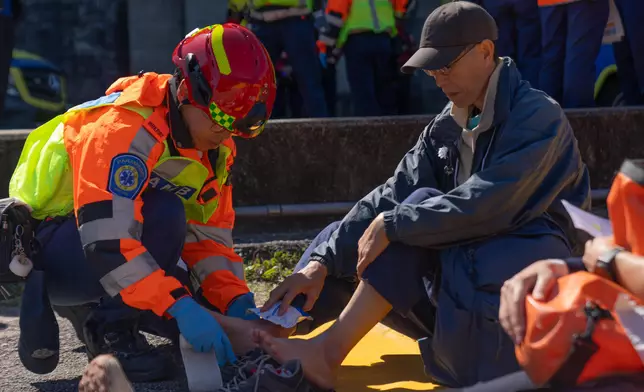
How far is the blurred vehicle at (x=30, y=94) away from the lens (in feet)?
31.9

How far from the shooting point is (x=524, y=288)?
253 cm

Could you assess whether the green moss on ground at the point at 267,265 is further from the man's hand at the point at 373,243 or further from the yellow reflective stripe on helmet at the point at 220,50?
the yellow reflective stripe on helmet at the point at 220,50

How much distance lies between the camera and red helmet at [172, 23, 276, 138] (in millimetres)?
3254

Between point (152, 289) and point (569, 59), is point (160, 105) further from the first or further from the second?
point (569, 59)

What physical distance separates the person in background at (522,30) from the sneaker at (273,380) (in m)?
4.00

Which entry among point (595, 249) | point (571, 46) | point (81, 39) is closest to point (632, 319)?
point (595, 249)

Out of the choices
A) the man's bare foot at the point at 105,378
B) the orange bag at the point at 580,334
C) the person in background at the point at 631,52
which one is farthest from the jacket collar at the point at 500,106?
the person in background at the point at 631,52

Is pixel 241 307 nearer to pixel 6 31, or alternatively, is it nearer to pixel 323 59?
pixel 6 31

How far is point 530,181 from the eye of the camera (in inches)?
126

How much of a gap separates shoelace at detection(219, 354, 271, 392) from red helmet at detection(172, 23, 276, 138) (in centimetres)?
71

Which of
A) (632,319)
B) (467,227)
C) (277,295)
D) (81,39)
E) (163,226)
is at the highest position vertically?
(632,319)

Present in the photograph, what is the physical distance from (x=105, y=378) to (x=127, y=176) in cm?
78

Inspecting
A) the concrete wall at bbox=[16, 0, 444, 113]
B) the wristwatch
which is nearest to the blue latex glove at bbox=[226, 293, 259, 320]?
the wristwatch

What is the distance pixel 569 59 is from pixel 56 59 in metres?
5.82
